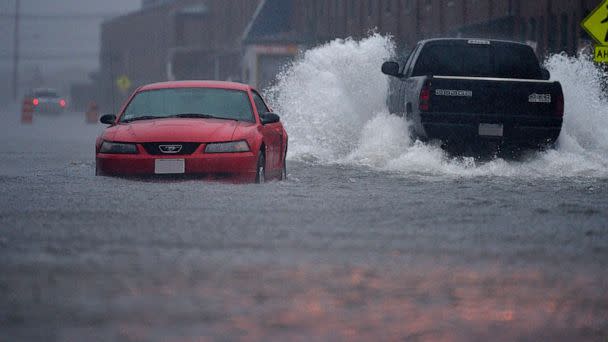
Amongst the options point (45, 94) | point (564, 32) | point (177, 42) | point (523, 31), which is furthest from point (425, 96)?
point (177, 42)

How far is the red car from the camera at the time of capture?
42.2 feet

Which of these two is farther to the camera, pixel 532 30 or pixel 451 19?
pixel 451 19

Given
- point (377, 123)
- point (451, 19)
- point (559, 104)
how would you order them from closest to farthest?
point (559, 104) → point (377, 123) → point (451, 19)

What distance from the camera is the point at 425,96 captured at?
647 inches

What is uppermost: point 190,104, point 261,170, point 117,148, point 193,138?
point 190,104

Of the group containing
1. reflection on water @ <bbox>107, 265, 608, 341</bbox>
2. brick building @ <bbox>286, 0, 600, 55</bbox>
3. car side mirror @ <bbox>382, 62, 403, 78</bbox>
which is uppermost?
brick building @ <bbox>286, 0, 600, 55</bbox>

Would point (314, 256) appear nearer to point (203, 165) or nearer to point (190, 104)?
point (203, 165)

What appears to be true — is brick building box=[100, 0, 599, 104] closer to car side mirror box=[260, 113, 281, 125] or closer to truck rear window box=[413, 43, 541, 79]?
truck rear window box=[413, 43, 541, 79]

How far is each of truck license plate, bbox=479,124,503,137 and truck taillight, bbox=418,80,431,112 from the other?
81 cm

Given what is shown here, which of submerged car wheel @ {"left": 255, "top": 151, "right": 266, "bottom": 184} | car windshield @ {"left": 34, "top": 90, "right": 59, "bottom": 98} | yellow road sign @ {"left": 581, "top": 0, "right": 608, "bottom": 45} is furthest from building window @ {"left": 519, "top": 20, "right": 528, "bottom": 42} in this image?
car windshield @ {"left": 34, "top": 90, "right": 59, "bottom": 98}

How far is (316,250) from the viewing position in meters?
8.15

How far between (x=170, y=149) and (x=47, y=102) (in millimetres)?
57955

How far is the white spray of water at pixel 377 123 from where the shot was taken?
1664 centimetres

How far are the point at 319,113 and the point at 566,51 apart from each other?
303 inches
